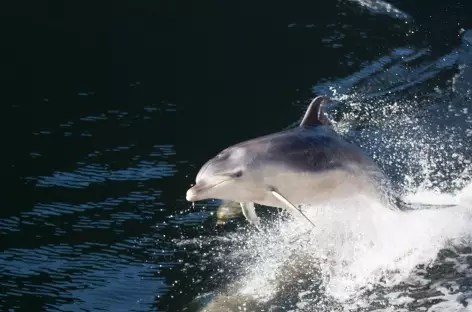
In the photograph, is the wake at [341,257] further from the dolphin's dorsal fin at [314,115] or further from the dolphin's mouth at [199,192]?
the dolphin's mouth at [199,192]

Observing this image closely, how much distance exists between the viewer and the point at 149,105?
12.3 meters

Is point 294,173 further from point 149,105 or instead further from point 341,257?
point 149,105

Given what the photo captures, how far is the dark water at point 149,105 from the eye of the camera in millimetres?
8109

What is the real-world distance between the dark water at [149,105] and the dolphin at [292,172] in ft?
3.59

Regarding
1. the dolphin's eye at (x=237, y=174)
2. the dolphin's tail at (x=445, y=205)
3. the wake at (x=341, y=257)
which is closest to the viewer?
the dolphin's eye at (x=237, y=174)

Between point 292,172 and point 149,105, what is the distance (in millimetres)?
5347

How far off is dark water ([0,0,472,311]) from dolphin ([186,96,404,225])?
1096 millimetres

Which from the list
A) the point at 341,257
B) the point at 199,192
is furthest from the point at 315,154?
the point at 199,192

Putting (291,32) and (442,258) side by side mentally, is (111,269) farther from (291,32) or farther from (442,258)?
(291,32)

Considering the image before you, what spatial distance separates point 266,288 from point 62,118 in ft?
16.8

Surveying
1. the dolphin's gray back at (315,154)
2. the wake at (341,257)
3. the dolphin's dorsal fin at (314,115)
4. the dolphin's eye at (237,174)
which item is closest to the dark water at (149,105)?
the wake at (341,257)

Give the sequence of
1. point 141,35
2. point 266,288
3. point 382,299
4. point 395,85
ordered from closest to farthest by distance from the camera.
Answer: point 382,299 → point 266,288 → point 395,85 → point 141,35

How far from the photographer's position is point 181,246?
849 cm

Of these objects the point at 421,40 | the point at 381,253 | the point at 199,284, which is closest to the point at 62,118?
the point at 199,284
